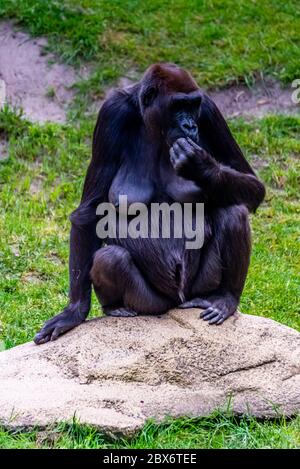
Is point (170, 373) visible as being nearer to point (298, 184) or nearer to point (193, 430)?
point (193, 430)

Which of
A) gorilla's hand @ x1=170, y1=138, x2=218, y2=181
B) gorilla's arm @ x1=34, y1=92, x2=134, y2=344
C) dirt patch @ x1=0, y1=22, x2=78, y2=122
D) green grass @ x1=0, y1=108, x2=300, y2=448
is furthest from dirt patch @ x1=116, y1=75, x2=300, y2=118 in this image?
gorilla's hand @ x1=170, y1=138, x2=218, y2=181

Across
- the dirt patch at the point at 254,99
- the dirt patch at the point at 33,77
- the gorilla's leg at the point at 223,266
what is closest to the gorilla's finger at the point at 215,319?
the gorilla's leg at the point at 223,266

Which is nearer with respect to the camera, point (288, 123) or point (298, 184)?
point (298, 184)

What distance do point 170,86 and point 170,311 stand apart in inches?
50.1

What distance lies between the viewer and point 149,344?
5.09 metres

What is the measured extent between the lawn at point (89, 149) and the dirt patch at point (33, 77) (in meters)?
0.16

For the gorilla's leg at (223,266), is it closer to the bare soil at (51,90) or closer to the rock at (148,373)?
the rock at (148,373)

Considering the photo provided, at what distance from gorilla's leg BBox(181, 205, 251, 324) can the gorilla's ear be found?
2.33ft

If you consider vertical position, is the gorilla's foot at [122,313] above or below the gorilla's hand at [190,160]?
below

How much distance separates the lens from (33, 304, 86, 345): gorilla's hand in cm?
539

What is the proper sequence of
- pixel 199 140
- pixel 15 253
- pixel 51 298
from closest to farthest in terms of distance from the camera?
pixel 199 140 < pixel 51 298 < pixel 15 253

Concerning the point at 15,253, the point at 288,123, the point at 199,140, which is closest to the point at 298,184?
the point at 288,123

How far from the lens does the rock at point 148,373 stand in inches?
186

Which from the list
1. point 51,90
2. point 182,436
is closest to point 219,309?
point 182,436
